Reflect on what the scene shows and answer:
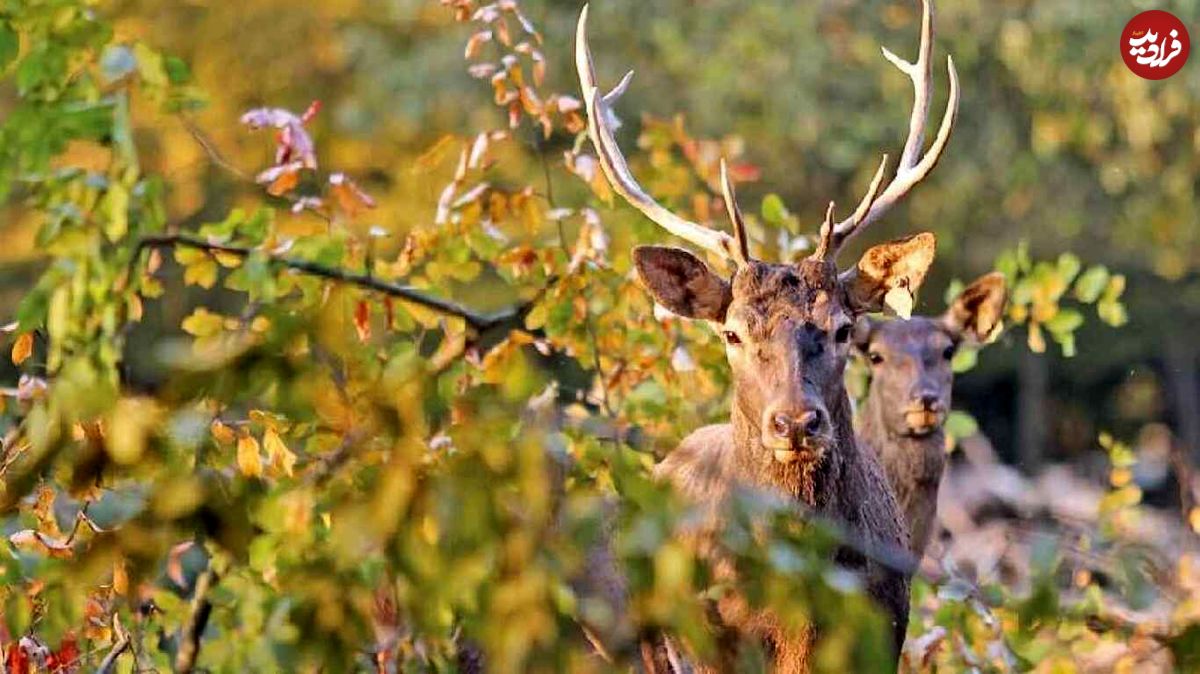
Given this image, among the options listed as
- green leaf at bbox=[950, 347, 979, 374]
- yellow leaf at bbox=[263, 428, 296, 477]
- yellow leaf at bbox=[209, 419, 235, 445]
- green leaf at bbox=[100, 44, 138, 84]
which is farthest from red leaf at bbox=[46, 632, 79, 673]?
green leaf at bbox=[950, 347, 979, 374]

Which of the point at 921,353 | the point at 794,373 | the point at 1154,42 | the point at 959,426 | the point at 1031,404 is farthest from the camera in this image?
the point at 1031,404

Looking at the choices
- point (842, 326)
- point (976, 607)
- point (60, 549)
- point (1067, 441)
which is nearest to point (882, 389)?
point (976, 607)

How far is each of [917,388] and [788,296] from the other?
2265 mm

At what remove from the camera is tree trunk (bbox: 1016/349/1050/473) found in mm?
28641

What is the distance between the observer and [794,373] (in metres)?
6.52

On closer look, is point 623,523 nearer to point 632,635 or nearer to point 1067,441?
point 632,635

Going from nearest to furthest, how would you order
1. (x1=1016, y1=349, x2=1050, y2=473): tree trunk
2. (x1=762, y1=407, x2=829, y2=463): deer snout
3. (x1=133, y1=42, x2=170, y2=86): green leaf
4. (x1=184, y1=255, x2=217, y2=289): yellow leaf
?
(x1=133, y1=42, x2=170, y2=86): green leaf → (x1=762, y1=407, x2=829, y2=463): deer snout → (x1=184, y1=255, x2=217, y2=289): yellow leaf → (x1=1016, y1=349, x2=1050, y2=473): tree trunk

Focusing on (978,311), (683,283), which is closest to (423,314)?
(683,283)

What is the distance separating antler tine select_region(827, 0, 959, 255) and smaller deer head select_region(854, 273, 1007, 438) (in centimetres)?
136

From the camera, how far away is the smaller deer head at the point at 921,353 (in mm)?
8930

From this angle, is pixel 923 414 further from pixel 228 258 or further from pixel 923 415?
pixel 228 258

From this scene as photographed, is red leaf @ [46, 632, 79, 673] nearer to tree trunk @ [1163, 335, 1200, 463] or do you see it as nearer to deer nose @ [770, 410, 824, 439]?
deer nose @ [770, 410, 824, 439]

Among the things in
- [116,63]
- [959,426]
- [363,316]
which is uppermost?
[116,63]

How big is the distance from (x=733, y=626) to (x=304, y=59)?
66.5 feet
